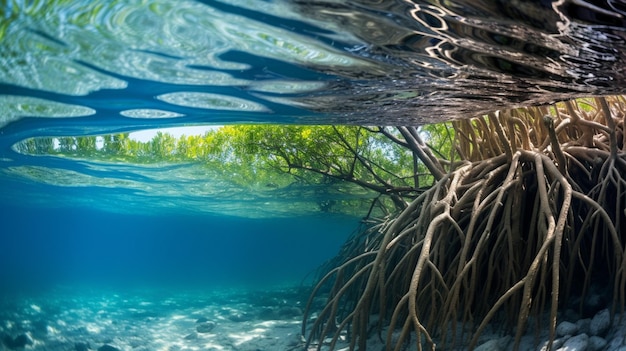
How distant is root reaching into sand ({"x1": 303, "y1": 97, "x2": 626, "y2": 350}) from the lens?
5.21m

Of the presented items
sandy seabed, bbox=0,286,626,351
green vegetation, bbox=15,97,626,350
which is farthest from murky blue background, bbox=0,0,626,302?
sandy seabed, bbox=0,286,626,351

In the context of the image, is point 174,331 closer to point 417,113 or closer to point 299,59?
point 417,113

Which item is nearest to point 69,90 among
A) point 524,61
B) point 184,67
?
point 184,67

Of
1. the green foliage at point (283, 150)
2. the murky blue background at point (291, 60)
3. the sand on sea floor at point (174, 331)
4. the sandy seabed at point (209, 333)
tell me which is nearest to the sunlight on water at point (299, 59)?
the murky blue background at point (291, 60)

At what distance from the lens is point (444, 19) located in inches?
136

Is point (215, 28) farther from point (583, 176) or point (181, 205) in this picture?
point (181, 205)

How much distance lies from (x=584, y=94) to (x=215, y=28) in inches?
173

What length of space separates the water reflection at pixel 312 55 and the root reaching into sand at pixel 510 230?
0.82 meters

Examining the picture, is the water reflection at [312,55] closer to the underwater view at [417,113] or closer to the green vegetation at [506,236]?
the underwater view at [417,113]

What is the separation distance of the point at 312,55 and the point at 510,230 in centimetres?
320

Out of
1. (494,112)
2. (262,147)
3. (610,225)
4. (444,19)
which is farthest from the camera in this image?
(262,147)

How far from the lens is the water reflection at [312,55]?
11.3ft

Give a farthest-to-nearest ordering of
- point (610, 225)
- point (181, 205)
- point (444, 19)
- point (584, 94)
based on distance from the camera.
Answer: point (181, 205) < point (584, 94) < point (610, 225) < point (444, 19)

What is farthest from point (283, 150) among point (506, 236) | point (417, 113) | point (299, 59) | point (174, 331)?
point (299, 59)
